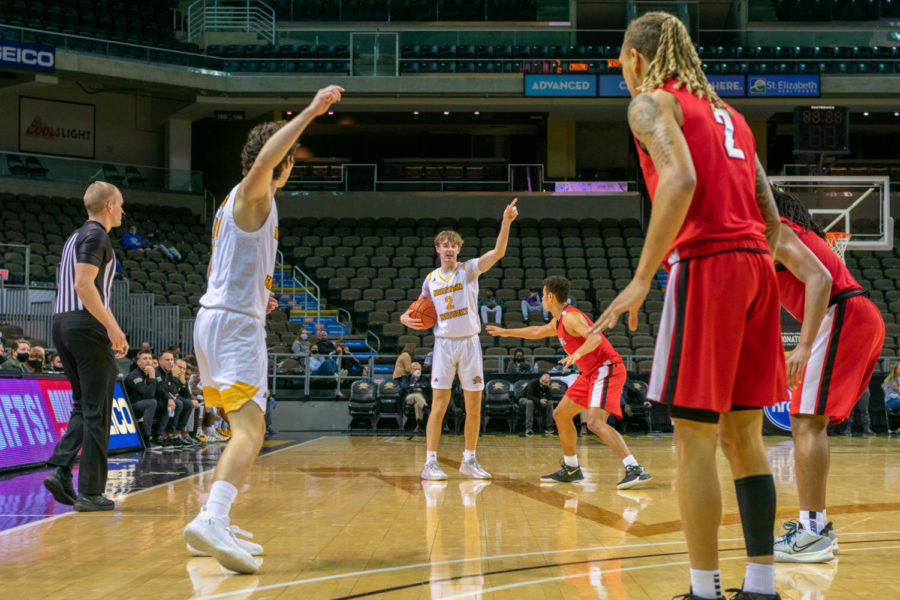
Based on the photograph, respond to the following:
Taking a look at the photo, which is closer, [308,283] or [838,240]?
[838,240]

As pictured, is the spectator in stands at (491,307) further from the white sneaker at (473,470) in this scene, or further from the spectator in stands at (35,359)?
the white sneaker at (473,470)

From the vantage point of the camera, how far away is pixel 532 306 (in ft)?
65.0

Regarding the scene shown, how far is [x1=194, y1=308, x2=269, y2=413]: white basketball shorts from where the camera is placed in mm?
4133

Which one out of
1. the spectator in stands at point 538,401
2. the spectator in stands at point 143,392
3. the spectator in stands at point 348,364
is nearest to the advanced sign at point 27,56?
the spectator in stands at point 348,364

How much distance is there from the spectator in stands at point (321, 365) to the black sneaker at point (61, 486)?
11.2m

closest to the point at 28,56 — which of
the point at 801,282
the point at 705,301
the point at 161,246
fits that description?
the point at 161,246

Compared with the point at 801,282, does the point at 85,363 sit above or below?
below

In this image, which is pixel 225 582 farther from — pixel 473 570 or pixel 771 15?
pixel 771 15

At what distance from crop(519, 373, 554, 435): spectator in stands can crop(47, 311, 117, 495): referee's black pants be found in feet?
34.4

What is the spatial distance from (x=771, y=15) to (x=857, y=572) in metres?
25.2

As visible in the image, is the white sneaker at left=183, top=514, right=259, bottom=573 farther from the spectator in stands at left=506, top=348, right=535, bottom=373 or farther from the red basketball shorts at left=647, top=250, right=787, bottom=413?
the spectator in stands at left=506, top=348, right=535, bottom=373

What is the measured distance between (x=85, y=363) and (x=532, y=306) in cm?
1463

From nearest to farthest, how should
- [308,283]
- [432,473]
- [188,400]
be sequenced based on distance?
[432,473], [188,400], [308,283]

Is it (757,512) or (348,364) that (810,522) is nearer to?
(757,512)
